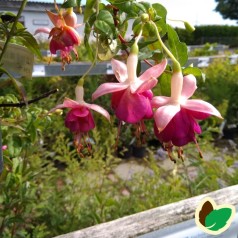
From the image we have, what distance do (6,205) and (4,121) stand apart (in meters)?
0.39

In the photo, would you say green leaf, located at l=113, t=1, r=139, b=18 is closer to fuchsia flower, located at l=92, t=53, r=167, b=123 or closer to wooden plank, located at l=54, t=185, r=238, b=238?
fuchsia flower, located at l=92, t=53, r=167, b=123

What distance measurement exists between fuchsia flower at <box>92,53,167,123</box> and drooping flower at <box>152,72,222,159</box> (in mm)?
12

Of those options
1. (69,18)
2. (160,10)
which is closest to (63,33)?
(69,18)

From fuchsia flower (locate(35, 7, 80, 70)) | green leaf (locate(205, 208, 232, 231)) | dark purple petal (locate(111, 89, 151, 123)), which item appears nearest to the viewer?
dark purple petal (locate(111, 89, 151, 123))

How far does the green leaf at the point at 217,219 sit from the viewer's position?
23.6 inches

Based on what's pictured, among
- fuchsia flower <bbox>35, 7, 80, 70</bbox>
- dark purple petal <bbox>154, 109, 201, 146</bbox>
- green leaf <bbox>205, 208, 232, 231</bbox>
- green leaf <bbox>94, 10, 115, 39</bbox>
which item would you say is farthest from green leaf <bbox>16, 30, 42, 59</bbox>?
green leaf <bbox>205, 208, 232, 231</bbox>

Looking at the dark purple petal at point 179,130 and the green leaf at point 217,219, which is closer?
the dark purple petal at point 179,130

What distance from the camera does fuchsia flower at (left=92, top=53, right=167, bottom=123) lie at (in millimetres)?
275

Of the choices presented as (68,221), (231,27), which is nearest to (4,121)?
(68,221)

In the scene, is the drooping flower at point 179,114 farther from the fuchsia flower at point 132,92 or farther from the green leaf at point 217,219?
the green leaf at point 217,219

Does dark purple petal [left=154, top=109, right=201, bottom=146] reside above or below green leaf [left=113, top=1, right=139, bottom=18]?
below

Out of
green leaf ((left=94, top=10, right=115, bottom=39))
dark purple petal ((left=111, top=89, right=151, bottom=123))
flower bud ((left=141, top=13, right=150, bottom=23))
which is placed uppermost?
flower bud ((left=141, top=13, right=150, bottom=23))

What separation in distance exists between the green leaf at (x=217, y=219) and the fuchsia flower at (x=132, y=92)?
1.22ft

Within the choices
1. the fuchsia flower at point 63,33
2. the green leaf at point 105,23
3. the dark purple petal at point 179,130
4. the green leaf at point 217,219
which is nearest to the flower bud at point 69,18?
the fuchsia flower at point 63,33
